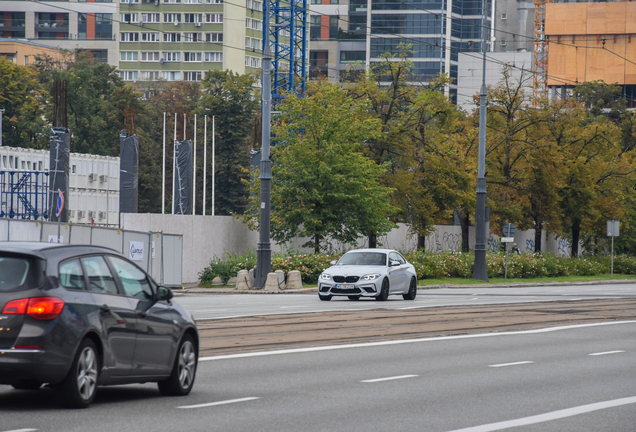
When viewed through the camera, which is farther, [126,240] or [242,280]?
[242,280]

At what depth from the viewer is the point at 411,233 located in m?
51.9

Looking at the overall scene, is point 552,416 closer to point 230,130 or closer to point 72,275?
point 72,275

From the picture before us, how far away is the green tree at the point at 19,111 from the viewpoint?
7675 cm

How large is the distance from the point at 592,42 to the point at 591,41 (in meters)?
0.26

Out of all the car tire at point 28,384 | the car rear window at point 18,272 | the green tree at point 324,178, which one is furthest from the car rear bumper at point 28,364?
the green tree at point 324,178

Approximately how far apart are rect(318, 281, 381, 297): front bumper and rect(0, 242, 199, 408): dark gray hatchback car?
1722 cm

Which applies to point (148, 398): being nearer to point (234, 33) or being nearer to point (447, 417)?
point (447, 417)

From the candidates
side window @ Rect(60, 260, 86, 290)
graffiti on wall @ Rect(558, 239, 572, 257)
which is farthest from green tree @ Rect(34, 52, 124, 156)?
side window @ Rect(60, 260, 86, 290)

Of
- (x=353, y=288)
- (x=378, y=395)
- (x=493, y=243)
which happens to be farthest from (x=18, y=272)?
(x=493, y=243)

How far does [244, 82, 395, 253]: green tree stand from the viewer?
135 ft

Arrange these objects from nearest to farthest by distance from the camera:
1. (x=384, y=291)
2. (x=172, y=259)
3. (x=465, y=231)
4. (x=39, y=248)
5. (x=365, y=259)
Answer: (x=39, y=248) → (x=384, y=291) → (x=365, y=259) → (x=172, y=259) → (x=465, y=231)

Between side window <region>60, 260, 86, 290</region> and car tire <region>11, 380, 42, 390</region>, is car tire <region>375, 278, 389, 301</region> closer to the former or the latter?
car tire <region>11, 380, 42, 390</region>

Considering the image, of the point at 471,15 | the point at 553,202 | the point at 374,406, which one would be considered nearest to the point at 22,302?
the point at 374,406

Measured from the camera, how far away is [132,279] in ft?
31.7
